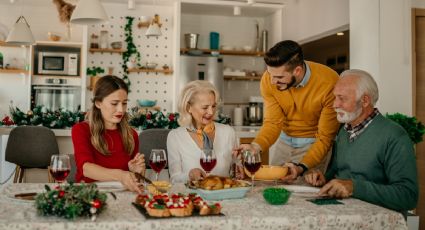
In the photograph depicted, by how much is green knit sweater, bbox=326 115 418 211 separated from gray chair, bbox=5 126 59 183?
3001 millimetres

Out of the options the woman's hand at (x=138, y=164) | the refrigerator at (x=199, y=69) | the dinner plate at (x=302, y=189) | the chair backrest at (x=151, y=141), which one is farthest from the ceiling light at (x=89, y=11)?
the refrigerator at (x=199, y=69)

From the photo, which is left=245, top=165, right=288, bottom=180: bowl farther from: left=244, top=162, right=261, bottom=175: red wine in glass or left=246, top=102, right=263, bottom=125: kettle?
left=246, top=102, right=263, bottom=125: kettle

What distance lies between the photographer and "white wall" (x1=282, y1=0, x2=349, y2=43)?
20.5 ft

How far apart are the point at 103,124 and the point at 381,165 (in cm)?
144

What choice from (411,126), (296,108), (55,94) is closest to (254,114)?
(55,94)

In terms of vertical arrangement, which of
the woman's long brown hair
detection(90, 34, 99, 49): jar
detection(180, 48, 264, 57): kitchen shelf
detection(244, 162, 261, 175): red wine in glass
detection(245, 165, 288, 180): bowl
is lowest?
detection(245, 165, 288, 180): bowl

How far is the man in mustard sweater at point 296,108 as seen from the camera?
2.68 meters

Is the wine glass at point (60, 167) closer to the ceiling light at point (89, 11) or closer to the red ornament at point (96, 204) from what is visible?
the red ornament at point (96, 204)

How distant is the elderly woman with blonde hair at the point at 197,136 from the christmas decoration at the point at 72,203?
1094mm

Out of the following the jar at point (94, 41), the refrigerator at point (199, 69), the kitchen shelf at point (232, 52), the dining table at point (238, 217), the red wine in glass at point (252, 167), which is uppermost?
the jar at point (94, 41)

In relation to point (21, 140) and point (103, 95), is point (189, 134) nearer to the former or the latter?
point (103, 95)

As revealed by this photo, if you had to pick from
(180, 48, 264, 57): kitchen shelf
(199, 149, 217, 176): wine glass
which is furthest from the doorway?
(180, 48, 264, 57): kitchen shelf

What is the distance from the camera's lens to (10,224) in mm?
1457

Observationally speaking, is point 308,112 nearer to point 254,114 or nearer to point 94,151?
point 94,151
